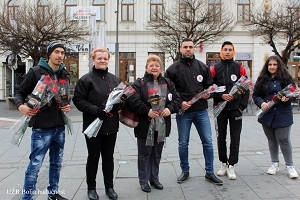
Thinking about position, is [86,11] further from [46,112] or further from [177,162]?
[46,112]

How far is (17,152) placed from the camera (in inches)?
289

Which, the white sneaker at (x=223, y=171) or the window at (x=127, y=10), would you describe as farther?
the window at (x=127, y=10)

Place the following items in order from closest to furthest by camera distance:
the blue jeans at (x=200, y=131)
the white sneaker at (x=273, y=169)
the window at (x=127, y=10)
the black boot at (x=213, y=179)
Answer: the black boot at (x=213, y=179) → the blue jeans at (x=200, y=131) → the white sneaker at (x=273, y=169) → the window at (x=127, y=10)

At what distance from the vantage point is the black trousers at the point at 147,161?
463cm

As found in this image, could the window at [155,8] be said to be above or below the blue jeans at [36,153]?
above

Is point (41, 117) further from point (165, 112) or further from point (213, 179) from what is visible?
point (213, 179)

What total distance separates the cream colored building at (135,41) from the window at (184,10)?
3.04m

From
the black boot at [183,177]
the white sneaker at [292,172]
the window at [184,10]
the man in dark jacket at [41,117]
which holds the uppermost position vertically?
the window at [184,10]

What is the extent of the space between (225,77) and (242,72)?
11.0 inches

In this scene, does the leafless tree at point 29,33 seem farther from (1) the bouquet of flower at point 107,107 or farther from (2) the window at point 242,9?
(2) the window at point 242,9

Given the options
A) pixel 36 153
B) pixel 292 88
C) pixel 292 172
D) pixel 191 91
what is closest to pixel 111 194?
pixel 36 153

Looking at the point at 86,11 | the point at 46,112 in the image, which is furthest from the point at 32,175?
the point at 86,11

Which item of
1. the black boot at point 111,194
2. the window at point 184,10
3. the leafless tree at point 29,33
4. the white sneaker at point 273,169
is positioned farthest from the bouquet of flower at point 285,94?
the window at point 184,10

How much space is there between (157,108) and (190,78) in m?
0.80
